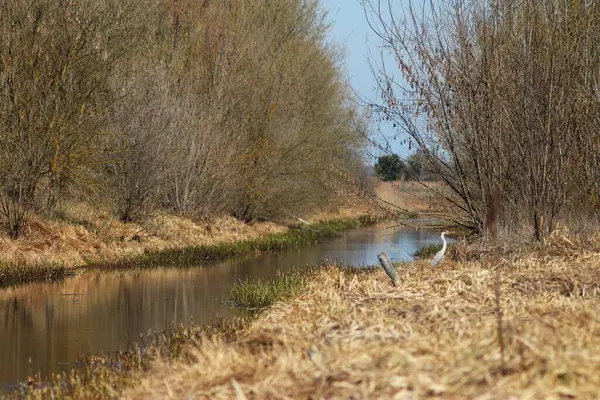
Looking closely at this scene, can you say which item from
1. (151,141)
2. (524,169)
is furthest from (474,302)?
(151,141)

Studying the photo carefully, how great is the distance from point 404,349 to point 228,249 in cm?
1688

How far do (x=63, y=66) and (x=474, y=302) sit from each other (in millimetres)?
13940

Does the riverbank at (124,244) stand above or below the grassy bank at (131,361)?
above

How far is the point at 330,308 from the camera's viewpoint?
29.0ft

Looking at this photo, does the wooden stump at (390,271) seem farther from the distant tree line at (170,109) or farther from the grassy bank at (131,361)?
the distant tree line at (170,109)

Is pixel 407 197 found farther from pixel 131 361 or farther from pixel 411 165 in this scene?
pixel 131 361

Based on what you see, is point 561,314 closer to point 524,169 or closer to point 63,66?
point 524,169

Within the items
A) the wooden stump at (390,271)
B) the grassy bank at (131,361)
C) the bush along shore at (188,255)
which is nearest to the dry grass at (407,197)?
the bush along shore at (188,255)

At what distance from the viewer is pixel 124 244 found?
20.5 m

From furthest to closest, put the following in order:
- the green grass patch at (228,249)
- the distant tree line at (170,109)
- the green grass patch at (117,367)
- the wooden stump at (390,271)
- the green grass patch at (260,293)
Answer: the green grass patch at (228,249), the distant tree line at (170,109), the green grass patch at (260,293), the wooden stump at (390,271), the green grass patch at (117,367)

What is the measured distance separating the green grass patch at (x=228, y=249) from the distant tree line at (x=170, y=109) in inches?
56.9

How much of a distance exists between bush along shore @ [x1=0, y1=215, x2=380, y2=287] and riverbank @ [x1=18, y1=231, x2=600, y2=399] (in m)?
6.83

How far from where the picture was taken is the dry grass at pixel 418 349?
5.42 meters

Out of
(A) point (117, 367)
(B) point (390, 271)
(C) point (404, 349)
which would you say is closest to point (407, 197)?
(B) point (390, 271)
